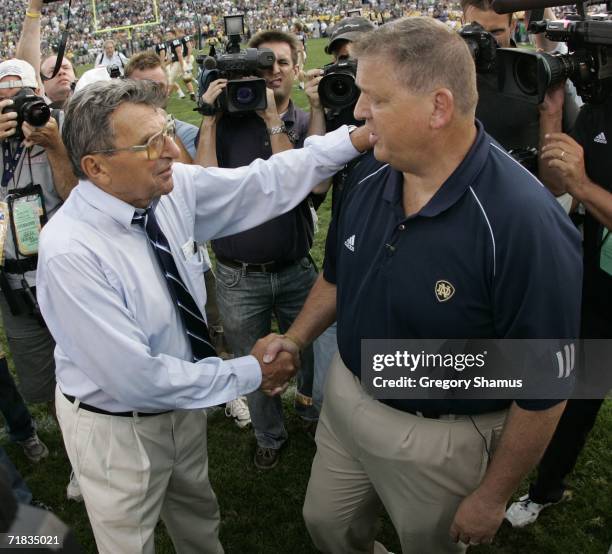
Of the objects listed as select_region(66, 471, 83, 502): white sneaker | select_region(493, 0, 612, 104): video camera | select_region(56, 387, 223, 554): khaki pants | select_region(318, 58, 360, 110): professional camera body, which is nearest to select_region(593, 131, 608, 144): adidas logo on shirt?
select_region(493, 0, 612, 104): video camera

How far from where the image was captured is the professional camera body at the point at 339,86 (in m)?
3.03

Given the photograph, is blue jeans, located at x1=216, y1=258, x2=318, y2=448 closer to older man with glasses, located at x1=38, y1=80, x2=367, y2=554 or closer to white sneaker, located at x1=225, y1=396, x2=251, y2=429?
white sneaker, located at x1=225, y1=396, x2=251, y2=429

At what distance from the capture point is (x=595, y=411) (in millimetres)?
3008

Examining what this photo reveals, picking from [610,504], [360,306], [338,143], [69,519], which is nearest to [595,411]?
[610,504]

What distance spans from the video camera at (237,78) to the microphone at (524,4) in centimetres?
119

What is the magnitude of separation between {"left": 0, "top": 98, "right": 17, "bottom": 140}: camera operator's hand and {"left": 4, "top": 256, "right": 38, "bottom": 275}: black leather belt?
25.3 inches

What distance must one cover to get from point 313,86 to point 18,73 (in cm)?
166

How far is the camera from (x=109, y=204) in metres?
2.24

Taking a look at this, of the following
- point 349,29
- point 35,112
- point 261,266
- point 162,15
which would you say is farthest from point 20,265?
point 162,15

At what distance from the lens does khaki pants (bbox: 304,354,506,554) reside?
2221 millimetres

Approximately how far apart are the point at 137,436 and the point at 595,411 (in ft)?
6.81

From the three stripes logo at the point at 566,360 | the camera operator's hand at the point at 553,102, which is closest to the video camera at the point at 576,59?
the camera operator's hand at the point at 553,102

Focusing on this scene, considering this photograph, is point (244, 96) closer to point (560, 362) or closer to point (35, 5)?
point (35, 5)

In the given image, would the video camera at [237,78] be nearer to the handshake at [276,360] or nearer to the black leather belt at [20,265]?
the black leather belt at [20,265]
